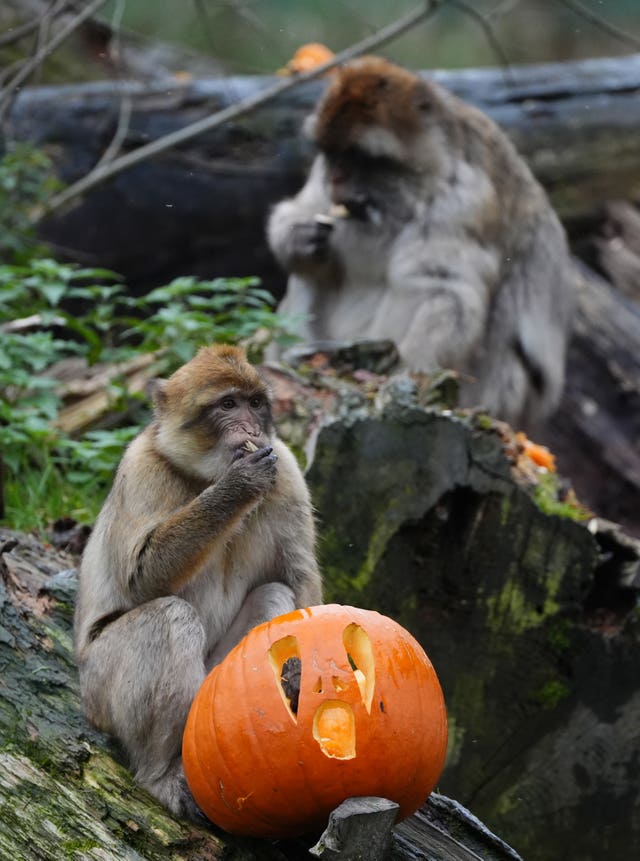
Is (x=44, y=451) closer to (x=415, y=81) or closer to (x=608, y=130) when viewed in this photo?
(x=415, y=81)

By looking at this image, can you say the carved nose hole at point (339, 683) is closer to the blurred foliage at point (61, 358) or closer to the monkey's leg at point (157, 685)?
the monkey's leg at point (157, 685)

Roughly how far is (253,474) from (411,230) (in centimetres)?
494

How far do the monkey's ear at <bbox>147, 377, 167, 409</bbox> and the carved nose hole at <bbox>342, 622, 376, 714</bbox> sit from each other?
1.43 m

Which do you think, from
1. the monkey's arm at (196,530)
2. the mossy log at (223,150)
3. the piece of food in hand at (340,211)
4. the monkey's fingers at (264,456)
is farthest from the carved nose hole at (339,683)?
the mossy log at (223,150)

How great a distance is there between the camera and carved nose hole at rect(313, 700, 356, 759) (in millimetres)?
3285

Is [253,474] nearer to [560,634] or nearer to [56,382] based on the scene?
[560,634]

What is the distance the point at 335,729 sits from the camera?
332 cm

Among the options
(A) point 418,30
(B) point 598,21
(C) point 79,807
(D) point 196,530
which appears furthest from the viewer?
(A) point 418,30

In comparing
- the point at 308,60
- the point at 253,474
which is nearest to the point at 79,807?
the point at 253,474

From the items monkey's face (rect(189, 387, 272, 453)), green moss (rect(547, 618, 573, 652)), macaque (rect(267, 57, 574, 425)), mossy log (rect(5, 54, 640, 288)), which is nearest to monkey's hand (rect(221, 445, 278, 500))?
monkey's face (rect(189, 387, 272, 453))

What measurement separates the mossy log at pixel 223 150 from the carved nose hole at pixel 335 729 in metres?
7.59

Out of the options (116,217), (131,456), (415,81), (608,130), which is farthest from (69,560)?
(608,130)

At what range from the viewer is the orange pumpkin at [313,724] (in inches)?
129

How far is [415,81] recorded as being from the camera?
8.64 meters
